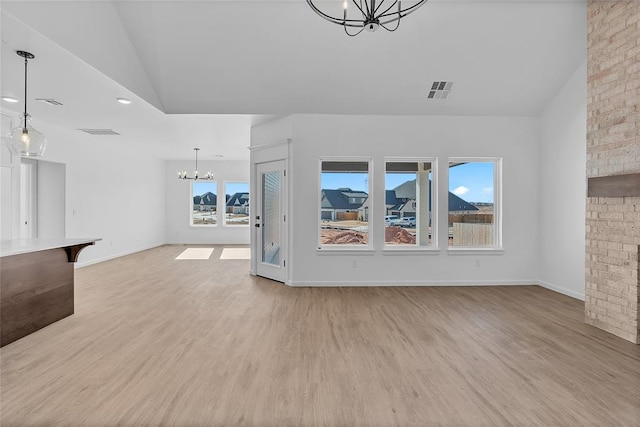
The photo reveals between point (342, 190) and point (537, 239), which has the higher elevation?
point (342, 190)

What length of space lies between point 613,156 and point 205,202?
35.8 feet

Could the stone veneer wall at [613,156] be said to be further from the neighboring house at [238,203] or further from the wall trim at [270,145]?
the neighboring house at [238,203]

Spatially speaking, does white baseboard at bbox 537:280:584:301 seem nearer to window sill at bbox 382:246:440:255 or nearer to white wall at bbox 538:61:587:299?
white wall at bbox 538:61:587:299

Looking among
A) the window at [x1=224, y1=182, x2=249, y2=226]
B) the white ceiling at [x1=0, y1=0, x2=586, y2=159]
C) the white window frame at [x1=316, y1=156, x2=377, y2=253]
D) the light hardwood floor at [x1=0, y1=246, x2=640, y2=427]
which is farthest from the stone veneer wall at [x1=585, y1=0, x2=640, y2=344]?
the window at [x1=224, y1=182, x2=249, y2=226]

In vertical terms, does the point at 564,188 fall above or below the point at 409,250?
above

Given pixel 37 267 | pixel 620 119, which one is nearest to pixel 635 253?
pixel 620 119

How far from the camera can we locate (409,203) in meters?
6.04

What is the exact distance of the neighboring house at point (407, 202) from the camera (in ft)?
19.7

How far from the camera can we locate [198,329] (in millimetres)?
3725

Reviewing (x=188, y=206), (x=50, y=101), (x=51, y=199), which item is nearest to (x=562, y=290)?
(x=50, y=101)

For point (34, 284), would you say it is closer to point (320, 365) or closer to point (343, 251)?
point (320, 365)

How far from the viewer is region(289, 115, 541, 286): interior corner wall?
5.81 metres

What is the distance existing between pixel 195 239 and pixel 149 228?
1582 millimetres

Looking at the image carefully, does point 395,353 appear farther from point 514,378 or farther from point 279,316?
point 279,316
